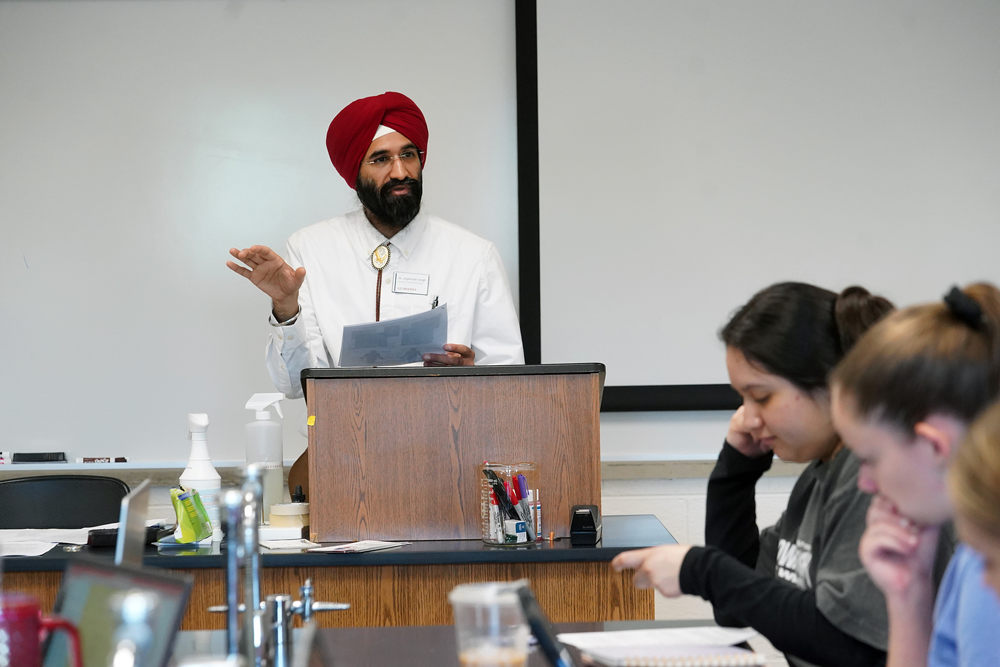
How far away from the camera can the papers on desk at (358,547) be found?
6.37 feet

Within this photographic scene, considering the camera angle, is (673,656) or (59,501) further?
(59,501)

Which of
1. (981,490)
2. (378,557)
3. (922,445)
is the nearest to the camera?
(981,490)

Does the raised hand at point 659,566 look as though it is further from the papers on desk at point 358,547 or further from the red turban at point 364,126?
the red turban at point 364,126

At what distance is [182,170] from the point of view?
3428 mm

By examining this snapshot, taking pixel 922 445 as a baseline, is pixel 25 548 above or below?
below

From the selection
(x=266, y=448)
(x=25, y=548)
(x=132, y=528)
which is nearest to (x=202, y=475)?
(x=266, y=448)

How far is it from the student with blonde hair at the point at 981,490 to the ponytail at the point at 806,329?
1.96 ft

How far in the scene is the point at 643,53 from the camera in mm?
3402

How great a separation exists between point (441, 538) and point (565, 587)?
0.31m

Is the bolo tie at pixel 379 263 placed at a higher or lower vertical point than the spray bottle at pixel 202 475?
higher

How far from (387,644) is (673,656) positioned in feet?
1.39

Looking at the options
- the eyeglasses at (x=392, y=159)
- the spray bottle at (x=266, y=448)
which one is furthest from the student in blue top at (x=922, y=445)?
the eyeglasses at (x=392, y=159)

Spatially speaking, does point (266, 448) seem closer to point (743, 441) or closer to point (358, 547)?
point (358, 547)

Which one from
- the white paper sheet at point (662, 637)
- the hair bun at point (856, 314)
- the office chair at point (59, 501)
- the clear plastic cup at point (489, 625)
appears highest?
the hair bun at point (856, 314)
